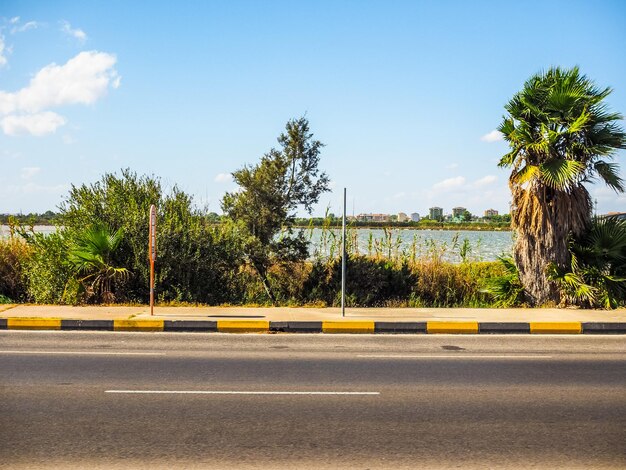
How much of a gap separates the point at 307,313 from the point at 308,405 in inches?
271

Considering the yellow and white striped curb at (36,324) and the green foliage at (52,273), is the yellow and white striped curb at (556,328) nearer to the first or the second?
the yellow and white striped curb at (36,324)

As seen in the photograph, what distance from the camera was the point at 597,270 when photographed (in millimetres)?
15133

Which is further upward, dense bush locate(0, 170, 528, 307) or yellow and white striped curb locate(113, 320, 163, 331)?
dense bush locate(0, 170, 528, 307)

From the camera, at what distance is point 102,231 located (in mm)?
→ 15102

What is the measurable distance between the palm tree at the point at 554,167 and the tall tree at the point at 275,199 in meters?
5.15

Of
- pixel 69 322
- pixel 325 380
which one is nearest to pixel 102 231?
pixel 69 322

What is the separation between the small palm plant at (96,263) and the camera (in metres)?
14.8

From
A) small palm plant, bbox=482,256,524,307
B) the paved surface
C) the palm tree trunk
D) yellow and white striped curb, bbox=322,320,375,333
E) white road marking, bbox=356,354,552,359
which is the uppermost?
the palm tree trunk

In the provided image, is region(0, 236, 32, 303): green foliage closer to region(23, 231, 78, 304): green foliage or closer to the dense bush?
the dense bush

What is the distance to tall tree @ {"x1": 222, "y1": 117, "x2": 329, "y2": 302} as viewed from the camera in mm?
17031

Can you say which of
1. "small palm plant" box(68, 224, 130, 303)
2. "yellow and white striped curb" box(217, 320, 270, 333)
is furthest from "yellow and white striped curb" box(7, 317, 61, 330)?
"yellow and white striped curb" box(217, 320, 270, 333)

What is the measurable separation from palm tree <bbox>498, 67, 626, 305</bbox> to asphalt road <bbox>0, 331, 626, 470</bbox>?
449cm

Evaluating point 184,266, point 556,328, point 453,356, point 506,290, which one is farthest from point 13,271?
point 556,328

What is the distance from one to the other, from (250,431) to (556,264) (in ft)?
36.3
